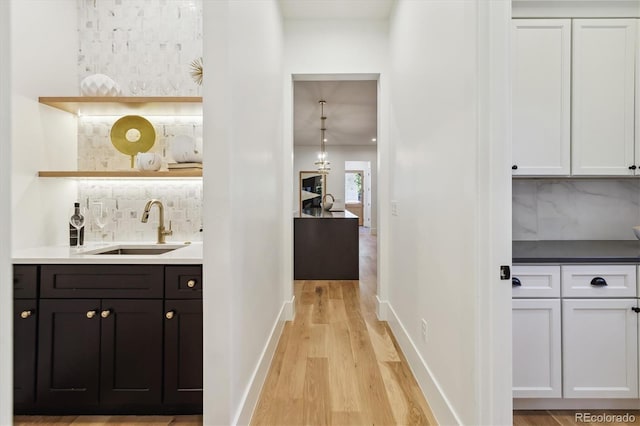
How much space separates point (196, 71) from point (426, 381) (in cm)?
253

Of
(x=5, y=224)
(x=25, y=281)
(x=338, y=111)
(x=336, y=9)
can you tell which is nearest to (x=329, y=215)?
(x=338, y=111)

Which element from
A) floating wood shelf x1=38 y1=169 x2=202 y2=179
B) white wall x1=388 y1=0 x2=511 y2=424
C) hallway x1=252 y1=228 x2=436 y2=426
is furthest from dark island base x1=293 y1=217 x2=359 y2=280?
floating wood shelf x1=38 y1=169 x2=202 y2=179

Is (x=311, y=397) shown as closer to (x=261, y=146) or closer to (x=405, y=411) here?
(x=405, y=411)

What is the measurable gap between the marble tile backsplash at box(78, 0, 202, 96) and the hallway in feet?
6.87

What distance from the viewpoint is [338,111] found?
6.62 m

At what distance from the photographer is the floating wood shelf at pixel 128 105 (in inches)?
79.2

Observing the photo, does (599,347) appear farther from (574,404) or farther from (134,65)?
(134,65)

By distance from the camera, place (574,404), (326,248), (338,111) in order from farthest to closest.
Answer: (338,111) < (326,248) < (574,404)

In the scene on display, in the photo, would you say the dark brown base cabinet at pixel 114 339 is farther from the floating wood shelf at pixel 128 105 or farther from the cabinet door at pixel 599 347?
the cabinet door at pixel 599 347

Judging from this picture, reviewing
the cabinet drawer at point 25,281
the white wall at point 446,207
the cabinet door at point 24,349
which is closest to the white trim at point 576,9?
the white wall at point 446,207

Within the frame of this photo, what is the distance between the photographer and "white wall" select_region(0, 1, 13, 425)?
415 millimetres

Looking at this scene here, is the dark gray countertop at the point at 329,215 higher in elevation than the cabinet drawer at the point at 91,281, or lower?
higher

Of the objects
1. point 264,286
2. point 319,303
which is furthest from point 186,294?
point 319,303

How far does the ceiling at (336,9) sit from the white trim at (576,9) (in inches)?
51.4
